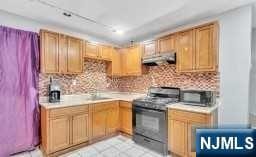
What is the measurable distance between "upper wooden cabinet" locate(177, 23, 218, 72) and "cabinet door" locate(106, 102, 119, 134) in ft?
5.47

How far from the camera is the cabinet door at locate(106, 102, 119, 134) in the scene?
333 centimetres

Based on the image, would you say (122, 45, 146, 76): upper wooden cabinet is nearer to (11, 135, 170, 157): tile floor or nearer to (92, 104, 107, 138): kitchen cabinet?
(92, 104, 107, 138): kitchen cabinet

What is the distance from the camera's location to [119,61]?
4113 mm

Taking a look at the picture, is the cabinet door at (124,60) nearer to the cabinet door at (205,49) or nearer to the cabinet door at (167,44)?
the cabinet door at (167,44)

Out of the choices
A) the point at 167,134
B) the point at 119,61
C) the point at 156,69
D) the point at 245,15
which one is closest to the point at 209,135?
the point at 167,134

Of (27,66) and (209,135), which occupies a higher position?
(27,66)

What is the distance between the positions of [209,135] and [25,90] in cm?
294

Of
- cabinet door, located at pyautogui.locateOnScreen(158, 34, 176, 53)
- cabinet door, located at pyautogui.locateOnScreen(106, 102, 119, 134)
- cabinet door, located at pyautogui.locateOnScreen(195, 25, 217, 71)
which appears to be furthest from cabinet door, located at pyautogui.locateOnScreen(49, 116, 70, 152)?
cabinet door, located at pyautogui.locateOnScreen(195, 25, 217, 71)

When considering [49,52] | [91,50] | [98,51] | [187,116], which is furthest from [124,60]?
[187,116]

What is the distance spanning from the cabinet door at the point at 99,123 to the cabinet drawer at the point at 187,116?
142cm

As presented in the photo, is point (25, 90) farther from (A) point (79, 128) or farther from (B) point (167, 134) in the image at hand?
(B) point (167, 134)

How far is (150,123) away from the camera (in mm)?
2852

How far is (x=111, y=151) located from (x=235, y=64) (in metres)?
2.59

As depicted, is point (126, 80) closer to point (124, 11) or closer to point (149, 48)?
point (149, 48)
